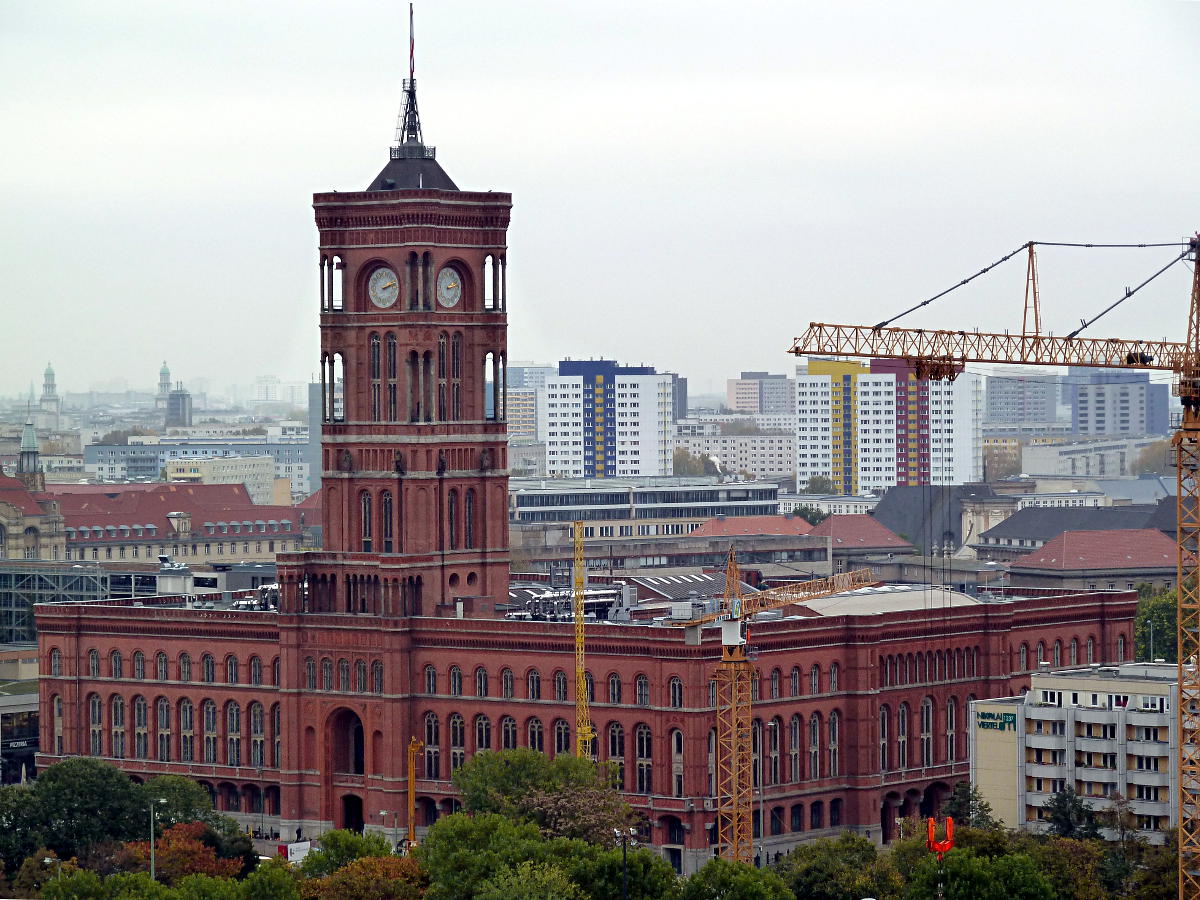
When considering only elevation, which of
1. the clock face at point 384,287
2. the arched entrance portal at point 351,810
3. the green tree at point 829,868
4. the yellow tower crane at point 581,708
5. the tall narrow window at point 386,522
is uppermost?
the clock face at point 384,287

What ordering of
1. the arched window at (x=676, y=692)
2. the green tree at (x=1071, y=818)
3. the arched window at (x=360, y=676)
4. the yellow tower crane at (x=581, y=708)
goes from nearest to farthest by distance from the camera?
the green tree at (x=1071, y=818), the arched window at (x=676, y=692), the yellow tower crane at (x=581, y=708), the arched window at (x=360, y=676)

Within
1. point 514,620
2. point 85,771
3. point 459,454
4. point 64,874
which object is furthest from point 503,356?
point 64,874

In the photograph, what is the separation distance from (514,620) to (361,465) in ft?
51.4

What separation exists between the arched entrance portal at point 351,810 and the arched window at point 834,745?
84.1 feet

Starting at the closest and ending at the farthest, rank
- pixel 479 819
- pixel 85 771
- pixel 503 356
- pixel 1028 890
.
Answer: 1. pixel 1028 890
2. pixel 479 819
3. pixel 85 771
4. pixel 503 356

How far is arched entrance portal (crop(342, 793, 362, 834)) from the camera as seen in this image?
600 ft

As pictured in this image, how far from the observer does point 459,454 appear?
616 feet

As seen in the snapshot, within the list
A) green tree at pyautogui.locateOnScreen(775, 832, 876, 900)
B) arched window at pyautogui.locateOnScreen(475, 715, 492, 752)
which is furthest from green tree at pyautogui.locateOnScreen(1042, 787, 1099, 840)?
arched window at pyautogui.locateOnScreen(475, 715, 492, 752)

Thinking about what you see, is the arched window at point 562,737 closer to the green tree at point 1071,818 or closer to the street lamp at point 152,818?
the street lamp at point 152,818

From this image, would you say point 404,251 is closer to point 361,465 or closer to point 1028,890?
point 361,465

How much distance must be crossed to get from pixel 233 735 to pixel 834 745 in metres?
33.4

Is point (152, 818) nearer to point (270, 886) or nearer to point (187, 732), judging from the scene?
point (270, 886)

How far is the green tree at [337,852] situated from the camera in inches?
5743

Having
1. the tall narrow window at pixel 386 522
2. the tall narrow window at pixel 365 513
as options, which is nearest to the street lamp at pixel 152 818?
the tall narrow window at pixel 386 522
